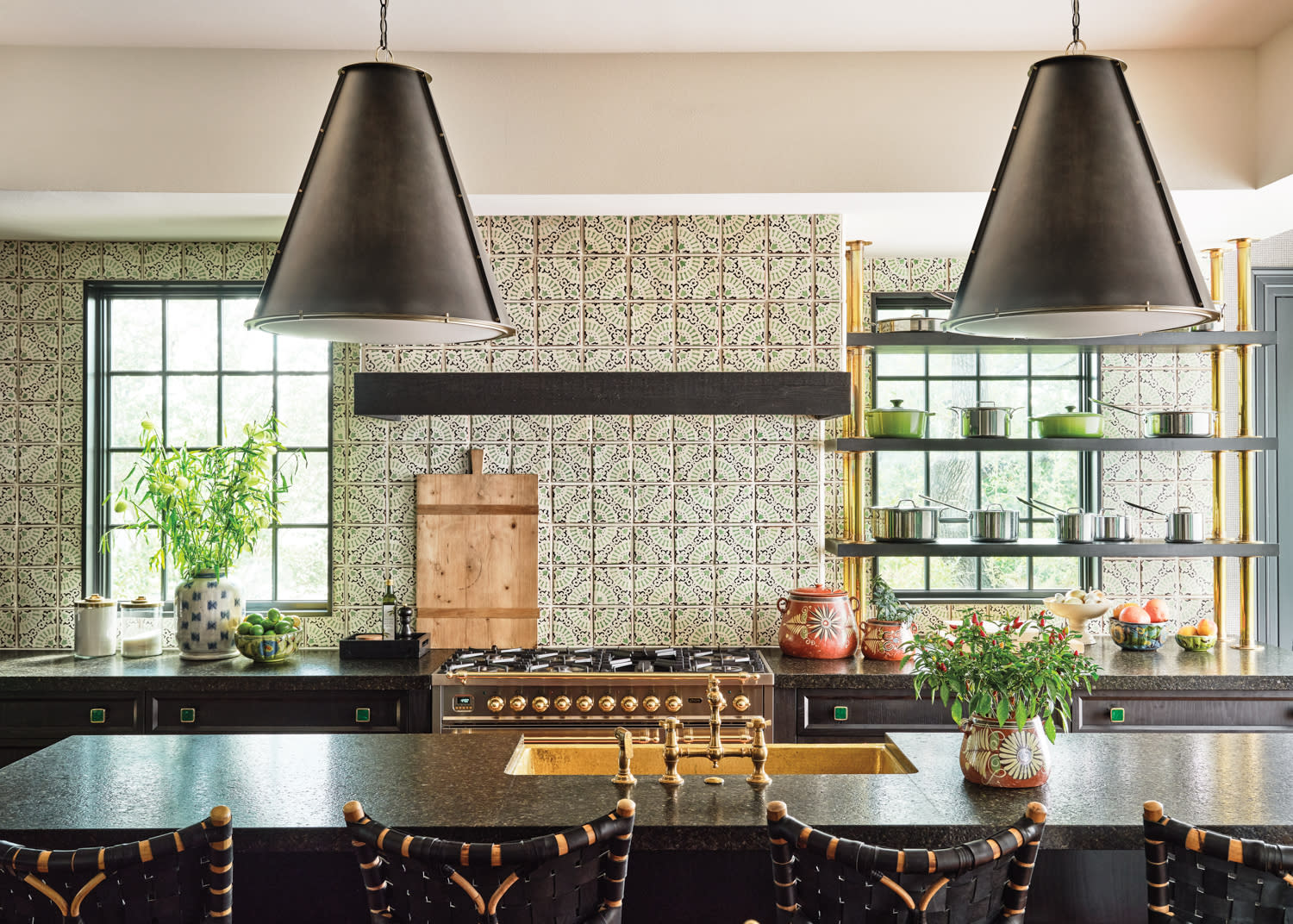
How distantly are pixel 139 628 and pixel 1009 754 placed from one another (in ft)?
10.4

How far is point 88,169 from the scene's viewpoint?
11.5 feet

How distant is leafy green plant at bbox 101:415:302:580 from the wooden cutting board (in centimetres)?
Answer: 61

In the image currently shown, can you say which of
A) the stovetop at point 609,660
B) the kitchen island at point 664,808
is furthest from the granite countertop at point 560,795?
the stovetop at point 609,660

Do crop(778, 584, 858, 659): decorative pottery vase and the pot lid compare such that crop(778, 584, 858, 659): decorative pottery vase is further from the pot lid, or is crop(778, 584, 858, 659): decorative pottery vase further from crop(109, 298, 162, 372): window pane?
crop(109, 298, 162, 372): window pane

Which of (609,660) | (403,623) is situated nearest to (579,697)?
(609,660)

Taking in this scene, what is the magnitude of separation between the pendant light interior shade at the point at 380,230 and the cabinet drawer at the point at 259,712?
179 cm

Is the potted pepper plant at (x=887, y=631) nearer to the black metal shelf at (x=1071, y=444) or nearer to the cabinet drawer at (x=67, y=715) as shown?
→ the black metal shelf at (x=1071, y=444)

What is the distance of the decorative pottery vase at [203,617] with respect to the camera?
3773 millimetres

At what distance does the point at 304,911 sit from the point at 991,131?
3215 millimetres

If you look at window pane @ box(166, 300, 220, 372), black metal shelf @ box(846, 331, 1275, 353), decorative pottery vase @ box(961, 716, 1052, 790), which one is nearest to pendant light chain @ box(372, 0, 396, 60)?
window pane @ box(166, 300, 220, 372)

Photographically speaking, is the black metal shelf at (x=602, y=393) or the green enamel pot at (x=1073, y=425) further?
the green enamel pot at (x=1073, y=425)

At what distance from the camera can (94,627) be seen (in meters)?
3.80

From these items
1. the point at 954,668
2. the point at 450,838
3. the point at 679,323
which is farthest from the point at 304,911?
the point at 679,323

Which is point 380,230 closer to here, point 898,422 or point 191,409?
point 898,422
